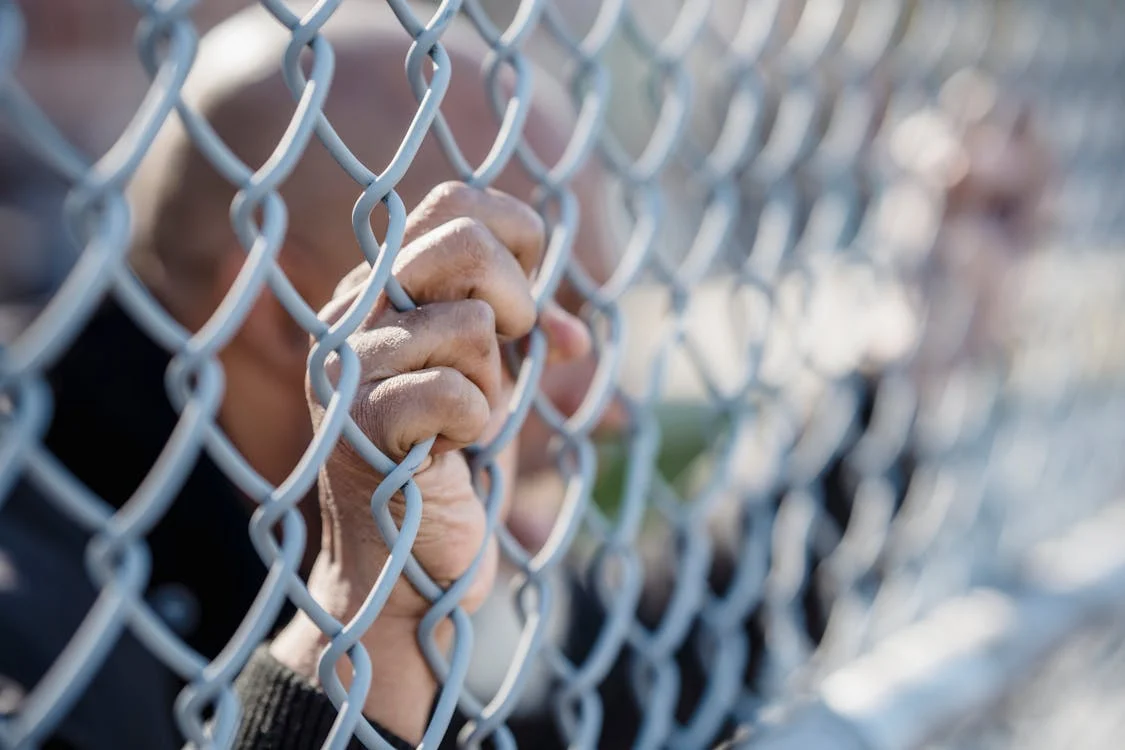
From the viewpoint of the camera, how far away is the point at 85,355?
135 cm

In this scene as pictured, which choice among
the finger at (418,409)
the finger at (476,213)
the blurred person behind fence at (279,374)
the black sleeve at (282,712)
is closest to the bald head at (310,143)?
the blurred person behind fence at (279,374)

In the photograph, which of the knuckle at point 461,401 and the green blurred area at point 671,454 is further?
the green blurred area at point 671,454

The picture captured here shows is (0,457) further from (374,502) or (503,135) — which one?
(503,135)

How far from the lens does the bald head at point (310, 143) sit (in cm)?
97

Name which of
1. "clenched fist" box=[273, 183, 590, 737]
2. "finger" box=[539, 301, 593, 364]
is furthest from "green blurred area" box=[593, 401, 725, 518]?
"clenched fist" box=[273, 183, 590, 737]

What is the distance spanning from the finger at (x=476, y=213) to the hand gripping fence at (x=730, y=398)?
25 millimetres

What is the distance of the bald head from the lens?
3.19 ft

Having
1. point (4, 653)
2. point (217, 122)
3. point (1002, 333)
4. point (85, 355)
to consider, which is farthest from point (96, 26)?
point (1002, 333)

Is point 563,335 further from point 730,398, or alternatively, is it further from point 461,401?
point 730,398

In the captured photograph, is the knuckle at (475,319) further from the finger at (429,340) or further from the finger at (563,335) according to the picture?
the finger at (563,335)

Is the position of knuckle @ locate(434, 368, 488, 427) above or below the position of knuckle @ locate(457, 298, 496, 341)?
below

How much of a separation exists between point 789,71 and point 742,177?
8.3 inches

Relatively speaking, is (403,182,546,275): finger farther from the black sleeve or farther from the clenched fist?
the black sleeve

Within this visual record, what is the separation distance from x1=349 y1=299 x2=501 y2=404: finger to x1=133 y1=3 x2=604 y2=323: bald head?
0.63 feet
